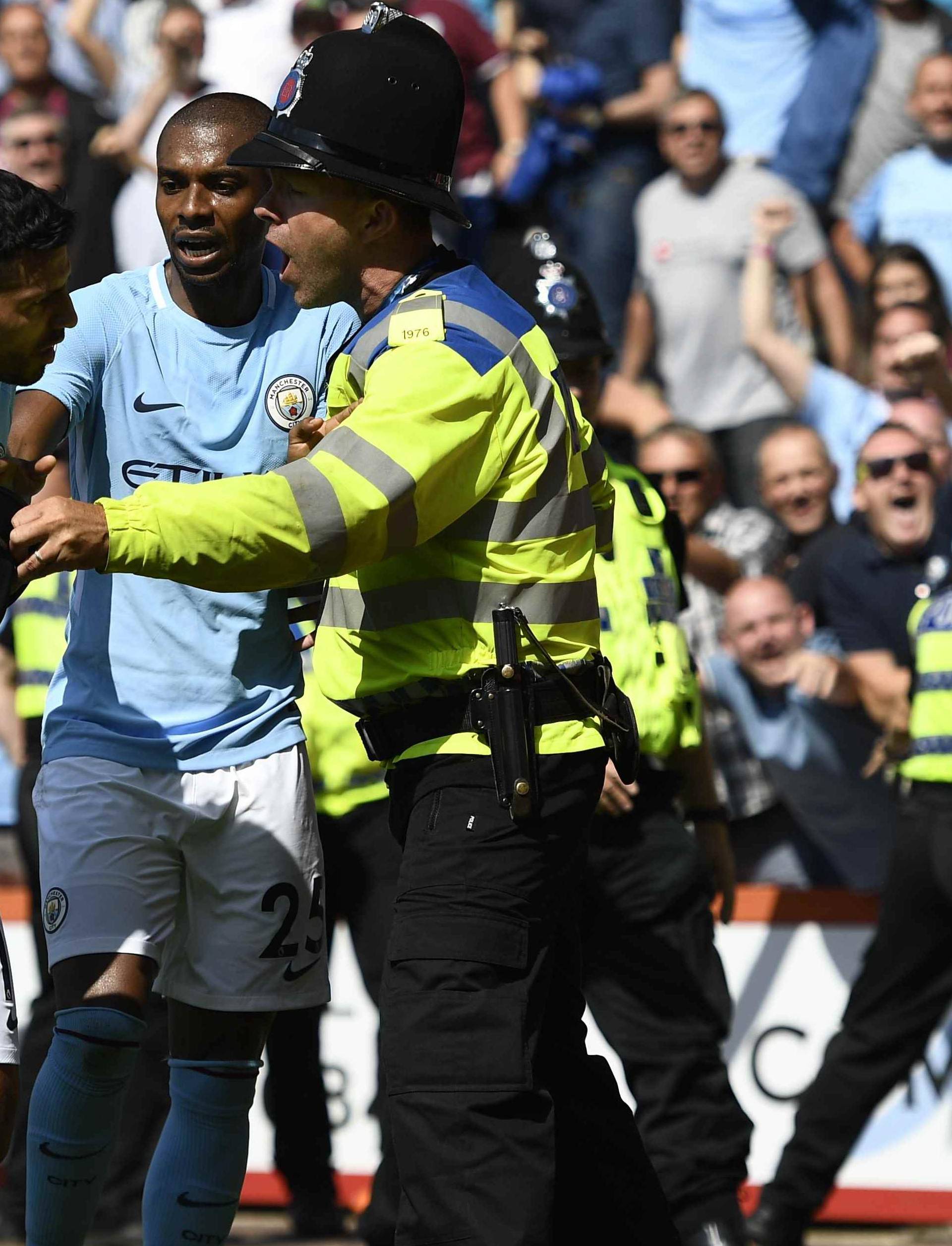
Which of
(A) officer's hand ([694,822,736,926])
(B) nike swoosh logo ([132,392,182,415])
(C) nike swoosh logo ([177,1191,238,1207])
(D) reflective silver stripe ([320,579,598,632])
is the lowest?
(C) nike swoosh logo ([177,1191,238,1207])

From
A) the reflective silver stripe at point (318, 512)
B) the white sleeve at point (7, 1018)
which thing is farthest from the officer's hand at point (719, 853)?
the reflective silver stripe at point (318, 512)

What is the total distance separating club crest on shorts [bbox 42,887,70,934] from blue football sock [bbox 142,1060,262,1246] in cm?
38

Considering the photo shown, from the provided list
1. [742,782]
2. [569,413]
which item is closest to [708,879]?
[742,782]

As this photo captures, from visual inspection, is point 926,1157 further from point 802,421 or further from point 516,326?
point 516,326

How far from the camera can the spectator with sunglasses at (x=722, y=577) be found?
22.7 feet

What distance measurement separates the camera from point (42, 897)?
418 cm

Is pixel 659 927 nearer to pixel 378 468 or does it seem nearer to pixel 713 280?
pixel 378 468

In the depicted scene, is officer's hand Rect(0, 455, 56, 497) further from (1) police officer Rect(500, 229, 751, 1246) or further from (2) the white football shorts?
(1) police officer Rect(500, 229, 751, 1246)

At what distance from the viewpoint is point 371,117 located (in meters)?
3.57

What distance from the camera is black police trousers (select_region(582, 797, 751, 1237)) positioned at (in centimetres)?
522

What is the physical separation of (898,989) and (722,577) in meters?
1.94

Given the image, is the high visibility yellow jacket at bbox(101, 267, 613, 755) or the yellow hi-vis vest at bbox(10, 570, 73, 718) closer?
the high visibility yellow jacket at bbox(101, 267, 613, 755)

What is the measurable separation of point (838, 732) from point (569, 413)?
3510mm

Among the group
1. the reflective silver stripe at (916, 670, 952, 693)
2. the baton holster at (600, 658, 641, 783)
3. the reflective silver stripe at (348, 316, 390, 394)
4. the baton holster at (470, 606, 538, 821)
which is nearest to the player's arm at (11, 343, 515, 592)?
the reflective silver stripe at (348, 316, 390, 394)
